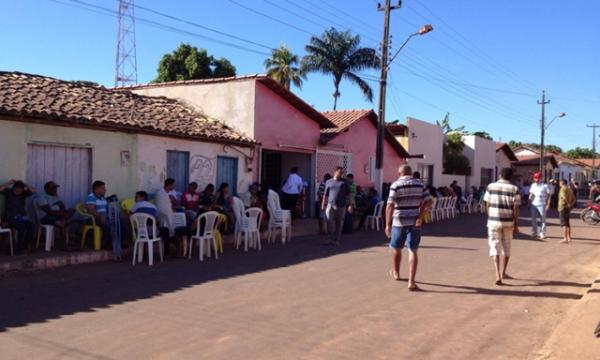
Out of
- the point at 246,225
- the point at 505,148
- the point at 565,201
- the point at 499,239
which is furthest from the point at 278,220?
the point at 505,148

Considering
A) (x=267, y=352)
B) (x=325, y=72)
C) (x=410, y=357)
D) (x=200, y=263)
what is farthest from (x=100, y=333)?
(x=325, y=72)

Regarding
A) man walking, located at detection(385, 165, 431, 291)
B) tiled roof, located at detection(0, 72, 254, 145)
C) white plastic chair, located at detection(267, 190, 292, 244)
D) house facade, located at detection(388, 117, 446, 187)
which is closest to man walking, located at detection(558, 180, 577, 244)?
white plastic chair, located at detection(267, 190, 292, 244)

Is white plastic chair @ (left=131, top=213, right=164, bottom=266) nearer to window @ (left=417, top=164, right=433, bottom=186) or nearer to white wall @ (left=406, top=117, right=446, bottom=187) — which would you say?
white wall @ (left=406, top=117, right=446, bottom=187)

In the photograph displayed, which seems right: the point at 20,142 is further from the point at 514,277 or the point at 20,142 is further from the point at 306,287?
the point at 514,277

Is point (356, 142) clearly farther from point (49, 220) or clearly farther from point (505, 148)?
point (505, 148)

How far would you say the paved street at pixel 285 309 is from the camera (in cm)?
503

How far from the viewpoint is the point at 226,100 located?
53.3ft

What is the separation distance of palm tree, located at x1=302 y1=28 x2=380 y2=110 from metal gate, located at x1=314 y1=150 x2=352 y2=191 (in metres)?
13.4

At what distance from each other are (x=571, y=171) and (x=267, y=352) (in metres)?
64.0

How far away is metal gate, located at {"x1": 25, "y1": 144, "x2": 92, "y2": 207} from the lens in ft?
33.4

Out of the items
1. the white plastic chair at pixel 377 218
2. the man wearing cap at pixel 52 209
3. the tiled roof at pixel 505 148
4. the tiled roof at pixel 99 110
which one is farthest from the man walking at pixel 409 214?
the tiled roof at pixel 505 148

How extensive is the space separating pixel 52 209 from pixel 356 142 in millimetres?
13119

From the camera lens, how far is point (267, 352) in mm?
4895

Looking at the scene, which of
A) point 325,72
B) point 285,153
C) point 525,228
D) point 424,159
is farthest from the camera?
point 325,72
